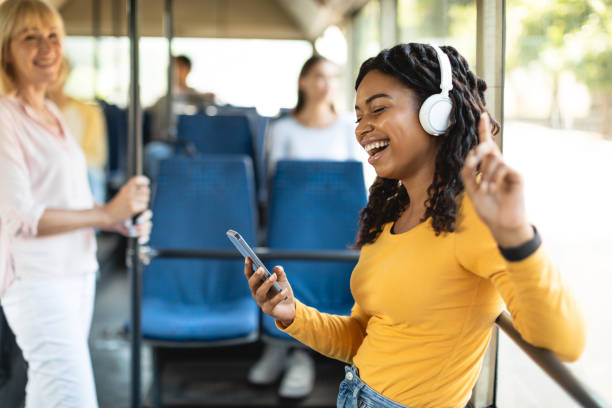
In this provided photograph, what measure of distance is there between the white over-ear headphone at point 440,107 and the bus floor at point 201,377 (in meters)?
2.08

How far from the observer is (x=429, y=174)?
1133 mm

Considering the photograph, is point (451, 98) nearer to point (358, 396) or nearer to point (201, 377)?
point (358, 396)

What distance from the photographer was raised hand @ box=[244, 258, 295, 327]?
112 centimetres

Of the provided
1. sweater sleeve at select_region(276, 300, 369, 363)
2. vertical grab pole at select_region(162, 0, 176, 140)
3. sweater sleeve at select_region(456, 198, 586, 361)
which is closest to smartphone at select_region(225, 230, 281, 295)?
sweater sleeve at select_region(276, 300, 369, 363)

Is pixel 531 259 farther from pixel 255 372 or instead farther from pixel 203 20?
pixel 203 20

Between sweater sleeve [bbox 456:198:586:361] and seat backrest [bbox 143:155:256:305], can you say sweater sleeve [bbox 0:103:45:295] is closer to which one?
sweater sleeve [bbox 456:198:586:361]

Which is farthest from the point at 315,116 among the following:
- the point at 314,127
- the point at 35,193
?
the point at 35,193

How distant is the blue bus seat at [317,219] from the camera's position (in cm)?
276

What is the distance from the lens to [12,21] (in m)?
1.55

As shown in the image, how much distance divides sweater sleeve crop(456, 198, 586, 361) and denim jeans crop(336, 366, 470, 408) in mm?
304

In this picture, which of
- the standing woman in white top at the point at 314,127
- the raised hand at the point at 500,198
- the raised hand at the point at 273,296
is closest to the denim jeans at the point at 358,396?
the raised hand at the point at 273,296

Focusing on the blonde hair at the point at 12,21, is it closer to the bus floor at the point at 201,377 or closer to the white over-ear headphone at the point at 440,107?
the white over-ear headphone at the point at 440,107

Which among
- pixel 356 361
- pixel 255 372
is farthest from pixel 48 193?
pixel 255 372

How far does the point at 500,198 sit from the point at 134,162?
1.58 metres
